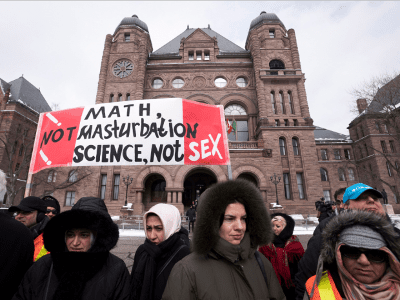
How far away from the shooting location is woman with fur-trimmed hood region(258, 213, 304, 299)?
2.89 m

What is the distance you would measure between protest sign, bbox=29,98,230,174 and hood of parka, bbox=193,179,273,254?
2.02 metres

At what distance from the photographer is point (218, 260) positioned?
162 cm

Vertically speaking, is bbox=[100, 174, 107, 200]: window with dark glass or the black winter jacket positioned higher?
bbox=[100, 174, 107, 200]: window with dark glass

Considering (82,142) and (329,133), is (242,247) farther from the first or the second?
(329,133)

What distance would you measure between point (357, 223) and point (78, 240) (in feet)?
7.60

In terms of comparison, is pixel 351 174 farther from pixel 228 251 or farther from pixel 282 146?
pixel 228 251

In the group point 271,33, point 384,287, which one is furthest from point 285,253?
point 271,33

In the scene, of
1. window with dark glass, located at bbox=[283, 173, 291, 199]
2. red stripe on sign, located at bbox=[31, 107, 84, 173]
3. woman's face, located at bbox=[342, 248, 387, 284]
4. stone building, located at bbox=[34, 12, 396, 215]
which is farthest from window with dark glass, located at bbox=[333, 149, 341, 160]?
red stripe on sign, located at bbox=[31, 107, 84, 173]

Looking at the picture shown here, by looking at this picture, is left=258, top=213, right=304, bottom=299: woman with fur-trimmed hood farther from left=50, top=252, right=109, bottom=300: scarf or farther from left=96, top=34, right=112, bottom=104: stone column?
left=96, top=34, right=112, bottom=104: stone column

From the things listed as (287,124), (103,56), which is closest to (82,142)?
(287,124)

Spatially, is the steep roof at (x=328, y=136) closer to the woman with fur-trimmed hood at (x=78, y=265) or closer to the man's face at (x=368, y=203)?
the man's face at (x=368, y=203)

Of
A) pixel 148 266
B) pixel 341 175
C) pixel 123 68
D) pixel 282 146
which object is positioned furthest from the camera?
pixel 341 175

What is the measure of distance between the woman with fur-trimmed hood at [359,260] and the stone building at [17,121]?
28.7 metres

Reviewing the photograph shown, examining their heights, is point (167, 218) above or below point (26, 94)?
below
